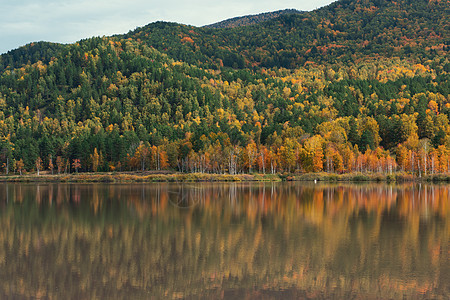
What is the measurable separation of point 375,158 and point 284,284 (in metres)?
127

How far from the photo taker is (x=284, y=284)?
72.2 ft

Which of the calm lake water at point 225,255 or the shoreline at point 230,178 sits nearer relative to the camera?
the calm lake water at point 225,255

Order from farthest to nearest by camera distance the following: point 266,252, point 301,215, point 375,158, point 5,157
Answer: point 5,157
point 375,158
point 301,215
point 266,252

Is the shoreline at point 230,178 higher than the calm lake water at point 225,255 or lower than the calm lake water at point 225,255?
lower

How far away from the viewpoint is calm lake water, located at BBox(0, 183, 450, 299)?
69.5ft

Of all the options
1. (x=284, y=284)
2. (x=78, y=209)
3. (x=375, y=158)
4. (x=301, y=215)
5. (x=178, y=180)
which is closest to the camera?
(x=284, y=284)

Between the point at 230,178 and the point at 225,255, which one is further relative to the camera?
the point at 230,178

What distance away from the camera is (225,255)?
27.4 meters

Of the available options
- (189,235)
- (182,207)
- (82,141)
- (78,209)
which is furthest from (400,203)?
(82,141)

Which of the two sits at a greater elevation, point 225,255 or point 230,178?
point 225,255

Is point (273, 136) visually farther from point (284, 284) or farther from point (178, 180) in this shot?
point (284, 284)

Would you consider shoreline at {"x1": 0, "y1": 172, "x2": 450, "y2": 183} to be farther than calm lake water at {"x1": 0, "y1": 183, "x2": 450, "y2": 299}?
Yes

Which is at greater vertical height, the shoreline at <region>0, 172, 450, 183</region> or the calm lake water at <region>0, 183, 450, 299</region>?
the calm lake water at <region>0, 183, 450, 299</region>

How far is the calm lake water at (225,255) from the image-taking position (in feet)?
69.5
